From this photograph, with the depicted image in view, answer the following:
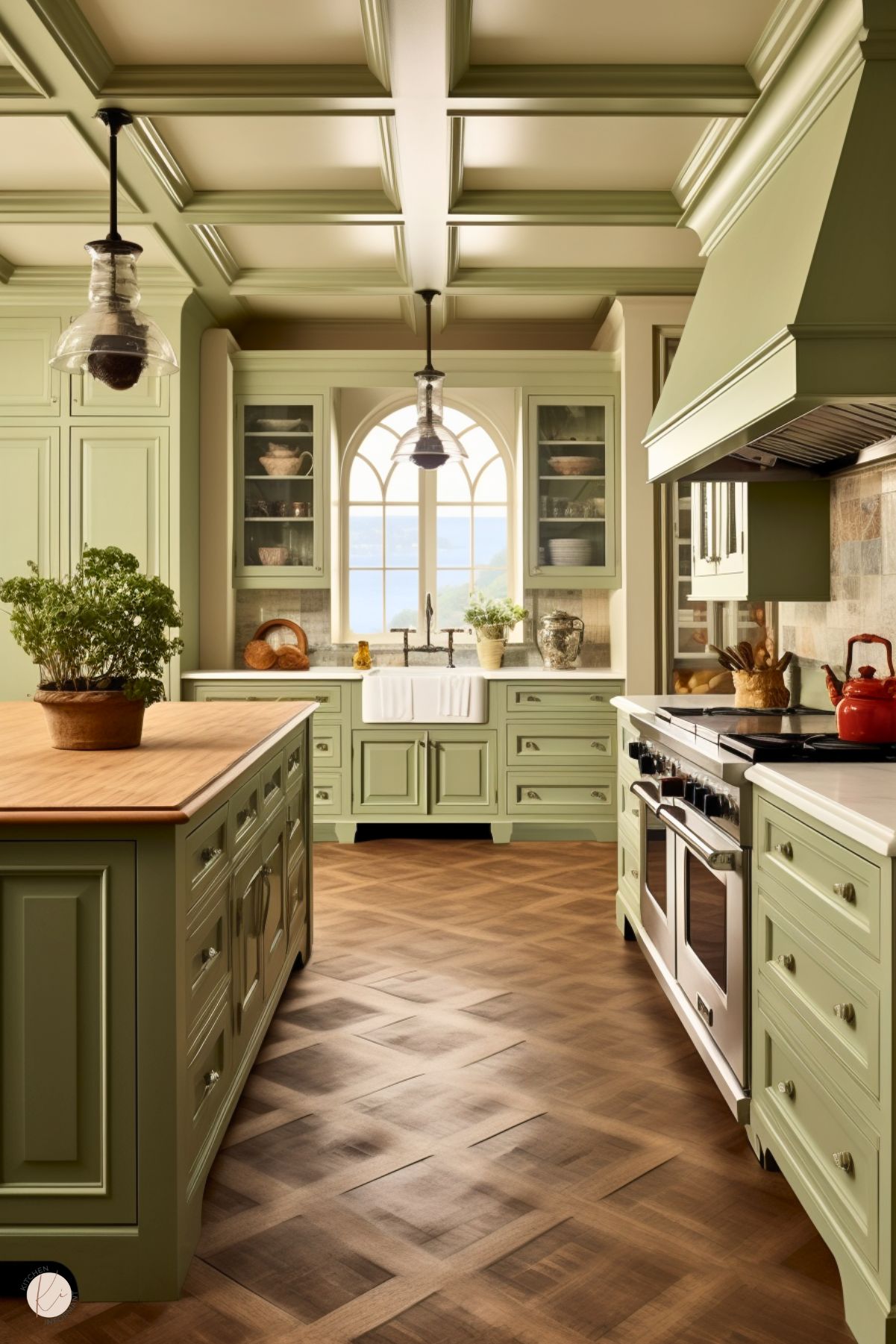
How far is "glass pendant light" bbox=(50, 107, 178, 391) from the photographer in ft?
10.7

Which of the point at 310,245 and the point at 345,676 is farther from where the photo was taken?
the point at 345,676

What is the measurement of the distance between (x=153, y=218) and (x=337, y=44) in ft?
5.07

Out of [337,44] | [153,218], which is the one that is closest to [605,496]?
[153,218]

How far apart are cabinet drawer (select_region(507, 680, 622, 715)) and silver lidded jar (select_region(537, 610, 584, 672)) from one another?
29cm

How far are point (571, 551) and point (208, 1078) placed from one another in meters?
4.50

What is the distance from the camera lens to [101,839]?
6.45ft

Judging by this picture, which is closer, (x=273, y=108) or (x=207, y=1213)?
(x=207, y=1213)

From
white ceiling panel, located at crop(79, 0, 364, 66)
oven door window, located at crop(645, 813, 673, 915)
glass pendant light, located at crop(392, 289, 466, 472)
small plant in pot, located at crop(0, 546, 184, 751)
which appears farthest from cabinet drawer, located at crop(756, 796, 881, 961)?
glass pendant light, located at crop(392, 289, 466, 472)

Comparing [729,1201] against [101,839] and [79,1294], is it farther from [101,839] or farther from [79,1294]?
[101,839]

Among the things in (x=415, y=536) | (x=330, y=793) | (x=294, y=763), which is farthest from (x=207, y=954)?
(x=415, y=536)

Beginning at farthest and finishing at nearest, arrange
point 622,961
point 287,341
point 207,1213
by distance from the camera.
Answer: point 287,341
point 622,961
point 207,1213

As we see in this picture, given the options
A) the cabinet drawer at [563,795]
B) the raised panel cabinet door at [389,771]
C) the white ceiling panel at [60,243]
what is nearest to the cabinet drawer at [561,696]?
the cabinet drawer at [563,795]

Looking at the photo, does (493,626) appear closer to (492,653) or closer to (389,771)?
(492,653)

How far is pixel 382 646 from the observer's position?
6.93 metres
